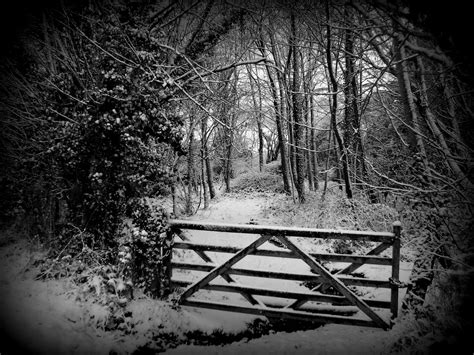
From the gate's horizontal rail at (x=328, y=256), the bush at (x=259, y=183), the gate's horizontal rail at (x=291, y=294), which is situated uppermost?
the bush at (x=259, y=183)

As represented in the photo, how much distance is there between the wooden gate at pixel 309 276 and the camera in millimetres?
4031

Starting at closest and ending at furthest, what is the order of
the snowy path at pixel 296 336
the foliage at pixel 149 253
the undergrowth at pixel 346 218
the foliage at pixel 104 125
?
the snowy path at pixel 296 336 < the foliage at pixel 149 253 < the foliage at pixel 104 125 < the undergrowth at pixel 346 218

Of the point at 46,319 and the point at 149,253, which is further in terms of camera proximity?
the point at 149,253

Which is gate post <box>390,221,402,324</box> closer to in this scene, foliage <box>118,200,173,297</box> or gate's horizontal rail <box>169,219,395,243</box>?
gate's horizontal rail <box>169,219,395,243</box>

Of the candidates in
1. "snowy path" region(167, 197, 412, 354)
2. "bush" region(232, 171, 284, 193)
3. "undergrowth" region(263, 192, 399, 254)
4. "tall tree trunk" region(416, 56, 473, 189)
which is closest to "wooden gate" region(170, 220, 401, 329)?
"snowy path" region(167, 197, 412, 354)

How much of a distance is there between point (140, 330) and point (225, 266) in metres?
1.64

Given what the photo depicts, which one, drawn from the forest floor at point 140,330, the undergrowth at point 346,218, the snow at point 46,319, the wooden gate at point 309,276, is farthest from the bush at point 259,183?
the snow at point 46,319

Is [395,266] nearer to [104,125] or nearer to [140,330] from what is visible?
[140,330]

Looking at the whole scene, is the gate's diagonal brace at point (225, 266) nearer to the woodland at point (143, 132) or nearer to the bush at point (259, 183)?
the woodland at point (143, 132)

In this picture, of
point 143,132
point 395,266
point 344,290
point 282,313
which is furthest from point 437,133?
point 143,132

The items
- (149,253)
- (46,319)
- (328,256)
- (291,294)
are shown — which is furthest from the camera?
(149,253)

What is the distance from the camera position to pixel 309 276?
14.1 feet

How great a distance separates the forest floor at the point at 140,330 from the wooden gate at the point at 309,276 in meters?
0.23

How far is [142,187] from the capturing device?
5.40 m
